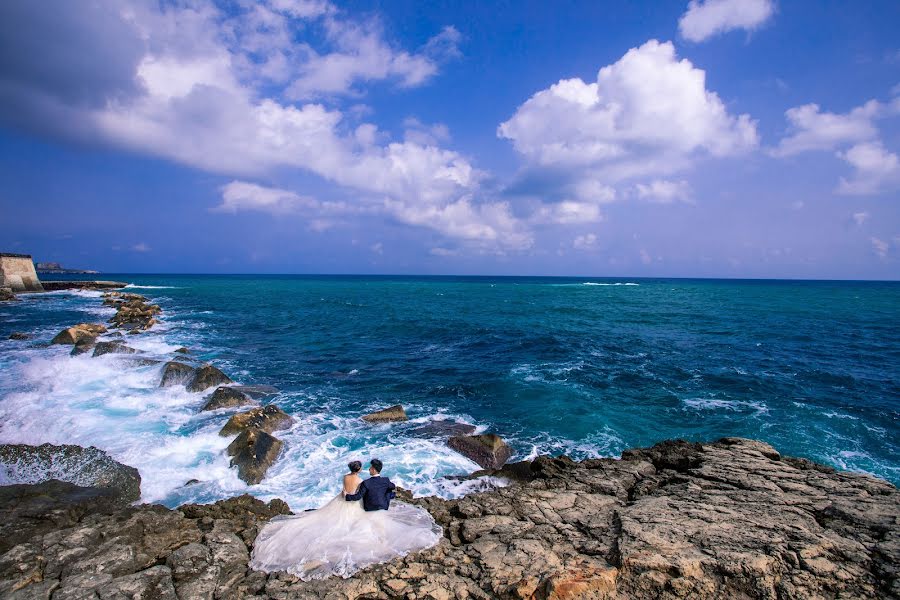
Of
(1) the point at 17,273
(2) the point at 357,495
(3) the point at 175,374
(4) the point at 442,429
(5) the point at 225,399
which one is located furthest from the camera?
(1) the point at 17,273

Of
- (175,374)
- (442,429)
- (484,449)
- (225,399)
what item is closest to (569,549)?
(484,449)

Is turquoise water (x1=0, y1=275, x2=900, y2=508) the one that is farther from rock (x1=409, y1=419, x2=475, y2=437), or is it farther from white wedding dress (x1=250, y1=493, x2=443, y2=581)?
white wedding dress (x1=250, y1=493, x2=443, y2=581)

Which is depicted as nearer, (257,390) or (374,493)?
(374,493)

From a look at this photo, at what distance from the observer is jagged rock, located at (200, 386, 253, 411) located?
56.0ft

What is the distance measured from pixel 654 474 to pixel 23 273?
92.1 m

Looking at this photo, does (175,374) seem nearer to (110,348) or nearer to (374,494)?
(110,348)

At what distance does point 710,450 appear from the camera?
11070 millimetres

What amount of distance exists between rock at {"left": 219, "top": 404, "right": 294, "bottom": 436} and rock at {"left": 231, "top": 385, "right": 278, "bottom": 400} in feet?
12.6

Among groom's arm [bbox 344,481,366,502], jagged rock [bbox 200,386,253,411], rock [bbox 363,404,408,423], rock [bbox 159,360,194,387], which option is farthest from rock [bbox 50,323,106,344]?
groom's arm [bbox 344,481,366,502]

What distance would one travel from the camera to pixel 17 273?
199 ft

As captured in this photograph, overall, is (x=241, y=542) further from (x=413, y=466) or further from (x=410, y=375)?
(x=410, y=375)

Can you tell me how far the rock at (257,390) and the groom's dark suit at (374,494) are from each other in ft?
46.2

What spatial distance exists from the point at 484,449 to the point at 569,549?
680 cm

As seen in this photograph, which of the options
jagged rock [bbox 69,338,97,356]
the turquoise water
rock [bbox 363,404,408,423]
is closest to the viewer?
the turquoise water
